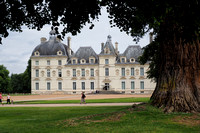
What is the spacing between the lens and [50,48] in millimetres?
54406

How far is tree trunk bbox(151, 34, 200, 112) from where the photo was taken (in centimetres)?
1006

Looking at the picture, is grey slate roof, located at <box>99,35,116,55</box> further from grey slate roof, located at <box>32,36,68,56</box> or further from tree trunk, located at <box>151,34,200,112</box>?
tree trunk, located at <box>151,34,200,112</box>

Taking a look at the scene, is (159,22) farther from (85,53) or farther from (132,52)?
(85,53)

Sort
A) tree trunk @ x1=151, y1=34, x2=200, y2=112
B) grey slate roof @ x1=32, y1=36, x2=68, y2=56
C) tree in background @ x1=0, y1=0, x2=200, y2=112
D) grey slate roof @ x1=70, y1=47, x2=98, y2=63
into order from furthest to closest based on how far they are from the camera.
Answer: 1. grey slate roof @ x1=32, y1=36, x2=68, y2=56
2. grey slate roof @ x1=70, y1=47, x2=98, y2=63
3. tree trunk @ x1=151, y1=34, x2=200, y2=112
4. tree in background @ x1=0, y1=0, x2=200, y2=112

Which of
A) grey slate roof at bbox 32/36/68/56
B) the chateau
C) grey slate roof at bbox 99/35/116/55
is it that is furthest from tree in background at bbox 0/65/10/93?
grey slate roof at bbox 99/35/116/55

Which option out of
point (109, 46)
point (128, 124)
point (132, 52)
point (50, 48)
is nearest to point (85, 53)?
point (109, 46)

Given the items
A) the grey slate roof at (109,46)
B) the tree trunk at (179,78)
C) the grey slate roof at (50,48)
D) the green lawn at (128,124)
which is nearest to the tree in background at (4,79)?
the grey slate roof at (50,48)

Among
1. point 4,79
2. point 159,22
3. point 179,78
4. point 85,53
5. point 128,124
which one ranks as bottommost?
point 128,124

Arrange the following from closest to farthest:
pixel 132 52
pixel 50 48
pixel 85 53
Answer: pixel 132 52 < pixel 85 53 < pixel 50 48

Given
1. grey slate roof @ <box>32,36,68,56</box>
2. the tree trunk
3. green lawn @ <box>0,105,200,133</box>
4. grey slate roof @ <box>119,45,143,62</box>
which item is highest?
grey slate roof @ <box>32,36,68,56</box>

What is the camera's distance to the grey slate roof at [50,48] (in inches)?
2116

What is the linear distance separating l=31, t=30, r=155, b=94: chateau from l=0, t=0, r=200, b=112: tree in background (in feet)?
129

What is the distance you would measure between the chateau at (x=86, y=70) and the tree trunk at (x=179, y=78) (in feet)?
129

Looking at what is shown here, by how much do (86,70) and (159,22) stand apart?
45.5 m
